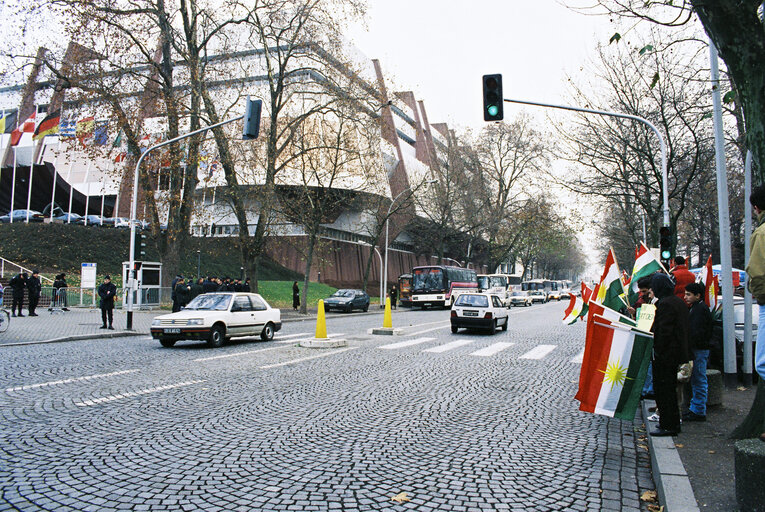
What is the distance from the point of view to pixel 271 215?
29.2 metres

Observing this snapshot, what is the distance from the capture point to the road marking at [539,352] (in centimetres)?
1384

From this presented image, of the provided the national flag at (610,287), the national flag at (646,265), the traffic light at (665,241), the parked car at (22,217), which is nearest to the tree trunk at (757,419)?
the national flag at (646,265)

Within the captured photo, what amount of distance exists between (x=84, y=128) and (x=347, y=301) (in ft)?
55.5

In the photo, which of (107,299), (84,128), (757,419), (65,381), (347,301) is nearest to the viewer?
(757,419)

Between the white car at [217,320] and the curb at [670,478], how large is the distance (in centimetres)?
1138

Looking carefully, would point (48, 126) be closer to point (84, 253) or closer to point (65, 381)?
→ point (84, 253)

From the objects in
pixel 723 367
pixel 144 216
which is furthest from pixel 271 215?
pixel 723 367

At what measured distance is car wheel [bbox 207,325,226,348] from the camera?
14.5 m

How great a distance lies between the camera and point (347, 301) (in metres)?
34.5

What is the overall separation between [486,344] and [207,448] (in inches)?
480

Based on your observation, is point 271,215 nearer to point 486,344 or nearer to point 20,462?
point 486,344

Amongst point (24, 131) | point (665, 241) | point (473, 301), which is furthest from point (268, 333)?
point (24, 131)

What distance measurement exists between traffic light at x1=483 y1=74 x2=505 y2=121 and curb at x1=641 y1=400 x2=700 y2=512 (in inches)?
348

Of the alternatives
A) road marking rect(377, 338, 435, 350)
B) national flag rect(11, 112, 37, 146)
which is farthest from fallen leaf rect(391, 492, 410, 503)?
national flag rect(11, 112, 37, 146)
